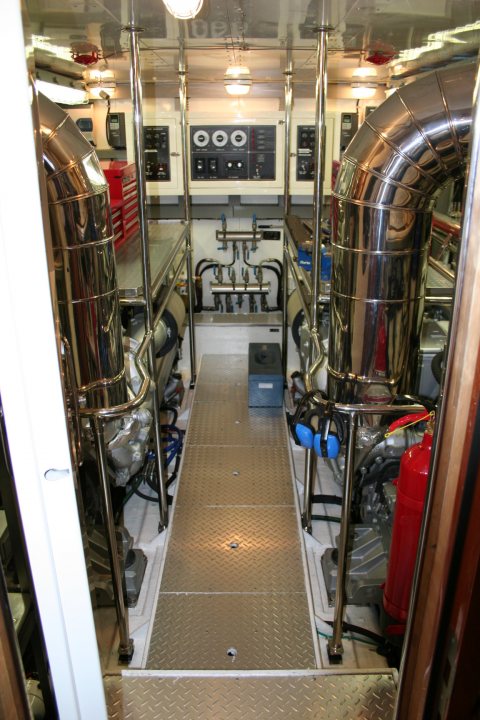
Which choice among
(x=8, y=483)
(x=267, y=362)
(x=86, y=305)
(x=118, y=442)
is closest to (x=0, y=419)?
(x=8, y=483)

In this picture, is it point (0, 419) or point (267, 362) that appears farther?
point (267, 362)

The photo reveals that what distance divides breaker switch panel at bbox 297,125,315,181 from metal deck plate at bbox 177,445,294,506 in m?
2.64

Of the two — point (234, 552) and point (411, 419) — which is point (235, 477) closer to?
point (234, 552)

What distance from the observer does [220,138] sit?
5039 millimetres

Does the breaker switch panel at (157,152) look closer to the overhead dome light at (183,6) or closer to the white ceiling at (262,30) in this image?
the white ceiling at (262,30)

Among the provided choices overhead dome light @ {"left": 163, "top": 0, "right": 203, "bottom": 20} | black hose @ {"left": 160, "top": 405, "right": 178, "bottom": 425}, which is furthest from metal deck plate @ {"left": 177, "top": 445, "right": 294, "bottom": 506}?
overhead dome light @ {"left": 163, "top": 0, "right": 203, "bottom": 20}

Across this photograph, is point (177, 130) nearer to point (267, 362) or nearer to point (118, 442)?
Result: point (267, 362)

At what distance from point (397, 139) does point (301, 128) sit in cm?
344

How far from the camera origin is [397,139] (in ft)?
6.02

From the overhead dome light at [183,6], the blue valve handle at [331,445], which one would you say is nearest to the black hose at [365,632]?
the blue valve handle at [331,445]

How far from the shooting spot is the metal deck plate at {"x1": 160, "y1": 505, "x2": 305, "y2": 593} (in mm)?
2764

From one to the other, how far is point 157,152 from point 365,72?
1887 millimetres

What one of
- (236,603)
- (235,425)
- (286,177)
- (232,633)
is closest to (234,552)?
(236,603)

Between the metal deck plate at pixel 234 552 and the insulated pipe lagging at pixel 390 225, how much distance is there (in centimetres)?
111
